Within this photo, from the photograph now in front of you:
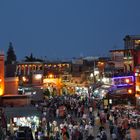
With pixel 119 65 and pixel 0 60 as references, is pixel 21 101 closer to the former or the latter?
pixel 0 60

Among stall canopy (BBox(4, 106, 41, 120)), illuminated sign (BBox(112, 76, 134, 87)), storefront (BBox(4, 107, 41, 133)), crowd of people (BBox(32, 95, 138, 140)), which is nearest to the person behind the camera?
crowd of people (BBox(32, 95, 138, 140))

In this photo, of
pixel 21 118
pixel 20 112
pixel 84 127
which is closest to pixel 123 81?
pixel 84 127

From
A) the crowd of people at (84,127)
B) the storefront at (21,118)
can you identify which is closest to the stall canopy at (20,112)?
the storefront at (21,118)

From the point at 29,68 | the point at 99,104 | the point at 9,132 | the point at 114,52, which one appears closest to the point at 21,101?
the point at 99,104

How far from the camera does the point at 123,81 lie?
186ft

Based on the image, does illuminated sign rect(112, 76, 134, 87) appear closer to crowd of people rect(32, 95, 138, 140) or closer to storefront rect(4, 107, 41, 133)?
crowd of people rect(32, 95, 138, 140)

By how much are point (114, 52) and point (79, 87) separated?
8924mm

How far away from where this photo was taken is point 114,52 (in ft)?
278

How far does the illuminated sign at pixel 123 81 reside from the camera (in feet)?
183

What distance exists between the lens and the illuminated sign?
5587 cm

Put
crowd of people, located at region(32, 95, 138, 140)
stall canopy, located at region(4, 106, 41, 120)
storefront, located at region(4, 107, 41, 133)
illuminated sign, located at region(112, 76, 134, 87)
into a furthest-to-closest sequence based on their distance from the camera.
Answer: illuminated sign, located at region(112, 76, 134, 87) → stall canopy, located at region(4, 106, 41, 120) → storefront, located at region(4, 107, 41, 133) → crowd of people, located at region(32, 95, 138, 140)

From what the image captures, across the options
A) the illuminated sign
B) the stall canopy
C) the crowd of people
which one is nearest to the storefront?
the stall canopy

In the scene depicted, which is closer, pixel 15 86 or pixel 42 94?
pixel 15 86

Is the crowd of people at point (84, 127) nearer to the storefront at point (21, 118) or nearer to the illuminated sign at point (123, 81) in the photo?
the storefront at point (21, 118)
